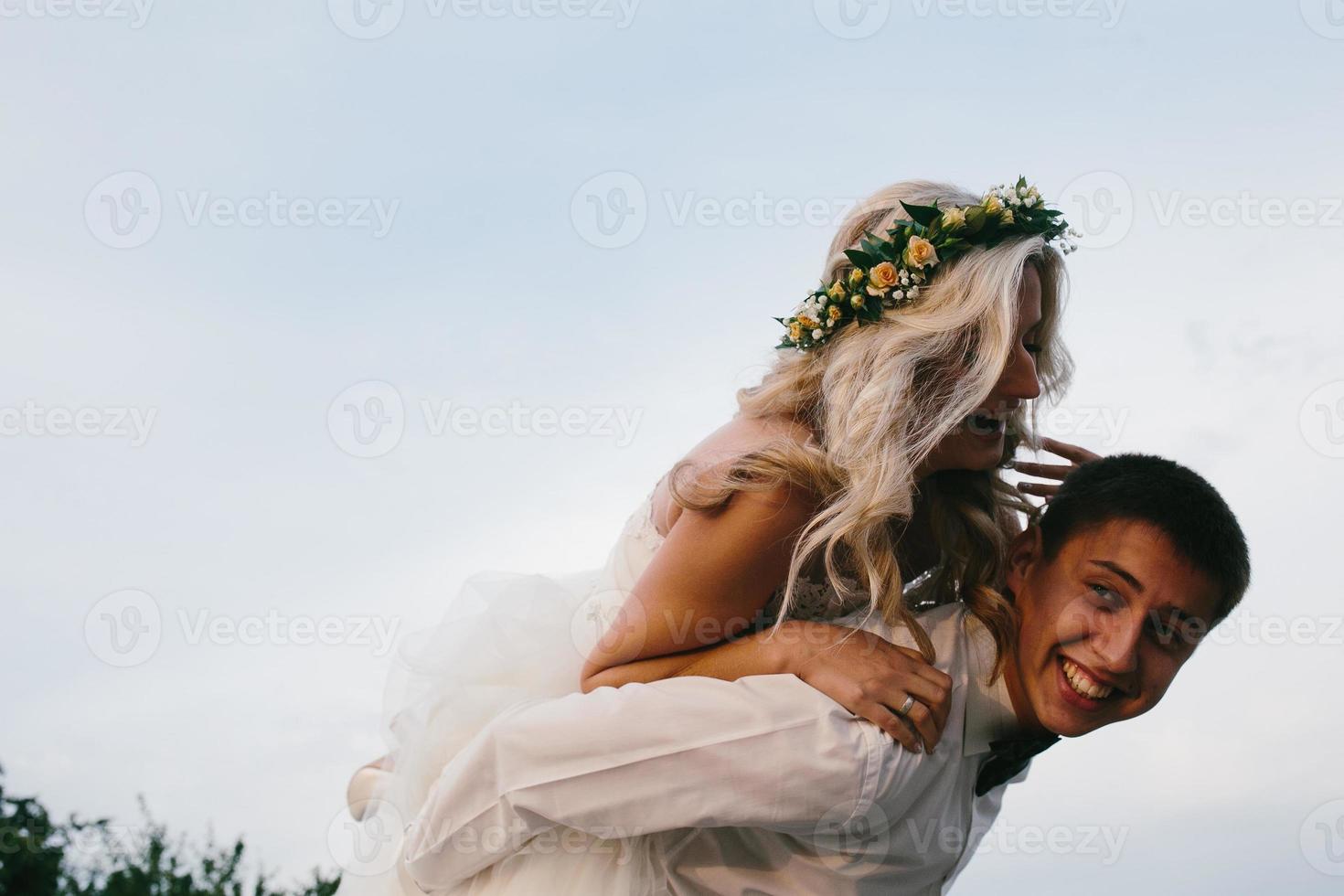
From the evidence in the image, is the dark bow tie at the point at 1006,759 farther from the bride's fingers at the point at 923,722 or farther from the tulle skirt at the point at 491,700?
the tulle skirt at the point at 491,700

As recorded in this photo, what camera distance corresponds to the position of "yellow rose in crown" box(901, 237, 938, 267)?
423 cm

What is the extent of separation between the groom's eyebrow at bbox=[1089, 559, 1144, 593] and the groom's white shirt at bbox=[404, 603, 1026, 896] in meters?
0.55

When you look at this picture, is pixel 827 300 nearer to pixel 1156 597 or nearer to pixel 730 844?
pixel 1156 597

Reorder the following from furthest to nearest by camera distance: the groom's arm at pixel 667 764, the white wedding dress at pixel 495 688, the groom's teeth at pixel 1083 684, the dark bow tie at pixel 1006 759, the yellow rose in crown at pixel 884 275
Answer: the yellow rose in crown at pixel 884 275 → the dark bow tie at pixel 1006 759 → the groom's teeth at pixel 1083 684 → the white wedding dress at pixel 495 688 → the groom's arm at pixel 667 764

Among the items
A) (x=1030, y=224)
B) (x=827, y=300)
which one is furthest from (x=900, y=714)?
(x=1030, y=224)

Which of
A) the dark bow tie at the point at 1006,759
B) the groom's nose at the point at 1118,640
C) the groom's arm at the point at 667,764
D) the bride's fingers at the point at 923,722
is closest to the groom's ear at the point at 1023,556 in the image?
the groom's nose at the point at 1118,640

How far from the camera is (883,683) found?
3561mm

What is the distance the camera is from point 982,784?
4.04 metres

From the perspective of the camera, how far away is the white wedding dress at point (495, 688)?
12.2 ft

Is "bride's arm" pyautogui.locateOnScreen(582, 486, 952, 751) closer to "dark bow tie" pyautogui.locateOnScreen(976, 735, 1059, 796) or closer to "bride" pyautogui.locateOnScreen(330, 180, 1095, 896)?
"bride" pyautogui.locateOnScreen(330, 180, 1095, 896)

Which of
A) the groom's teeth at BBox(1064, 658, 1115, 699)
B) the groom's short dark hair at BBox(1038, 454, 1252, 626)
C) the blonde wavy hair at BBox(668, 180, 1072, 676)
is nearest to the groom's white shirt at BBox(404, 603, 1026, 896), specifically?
the groom's teeth at BBox(1064, 658, 1115, 699)

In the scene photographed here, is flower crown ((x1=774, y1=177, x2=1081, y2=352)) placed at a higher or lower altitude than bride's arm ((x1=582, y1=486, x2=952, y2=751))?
higher

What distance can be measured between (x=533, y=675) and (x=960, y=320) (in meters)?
1.90

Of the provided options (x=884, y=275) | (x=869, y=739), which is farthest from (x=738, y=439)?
(x=869, y=739)
